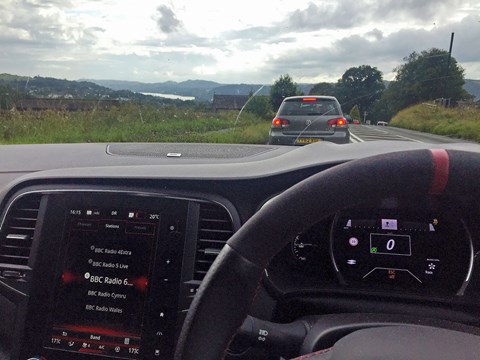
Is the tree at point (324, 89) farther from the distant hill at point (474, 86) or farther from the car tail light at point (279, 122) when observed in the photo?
the distant hill at point (474, 86)

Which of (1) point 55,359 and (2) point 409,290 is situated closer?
(2) point 409,290

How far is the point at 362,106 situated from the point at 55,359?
14.5ft

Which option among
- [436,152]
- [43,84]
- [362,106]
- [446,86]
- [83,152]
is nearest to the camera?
[436,152]

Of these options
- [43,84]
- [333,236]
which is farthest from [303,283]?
[43,84]

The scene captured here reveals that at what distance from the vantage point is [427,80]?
761cm

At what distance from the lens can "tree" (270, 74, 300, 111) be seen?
6172 millimetres

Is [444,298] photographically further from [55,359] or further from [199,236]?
[55,359]

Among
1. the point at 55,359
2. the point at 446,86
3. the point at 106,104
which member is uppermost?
the point at 446,86

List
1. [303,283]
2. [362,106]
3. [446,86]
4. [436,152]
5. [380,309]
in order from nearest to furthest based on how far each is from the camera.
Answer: [436,152] → [380,309] → [303,283] → [362,106] → [446,86]

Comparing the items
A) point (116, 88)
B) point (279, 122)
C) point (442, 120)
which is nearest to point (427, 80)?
point (442, 120)

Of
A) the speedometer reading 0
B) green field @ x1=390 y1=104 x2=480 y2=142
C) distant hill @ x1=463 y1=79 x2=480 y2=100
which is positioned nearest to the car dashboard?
the speedometer reading 0

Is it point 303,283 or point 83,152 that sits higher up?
point 83,152

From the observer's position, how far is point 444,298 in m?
2.28

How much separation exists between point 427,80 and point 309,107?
1.99 metres
